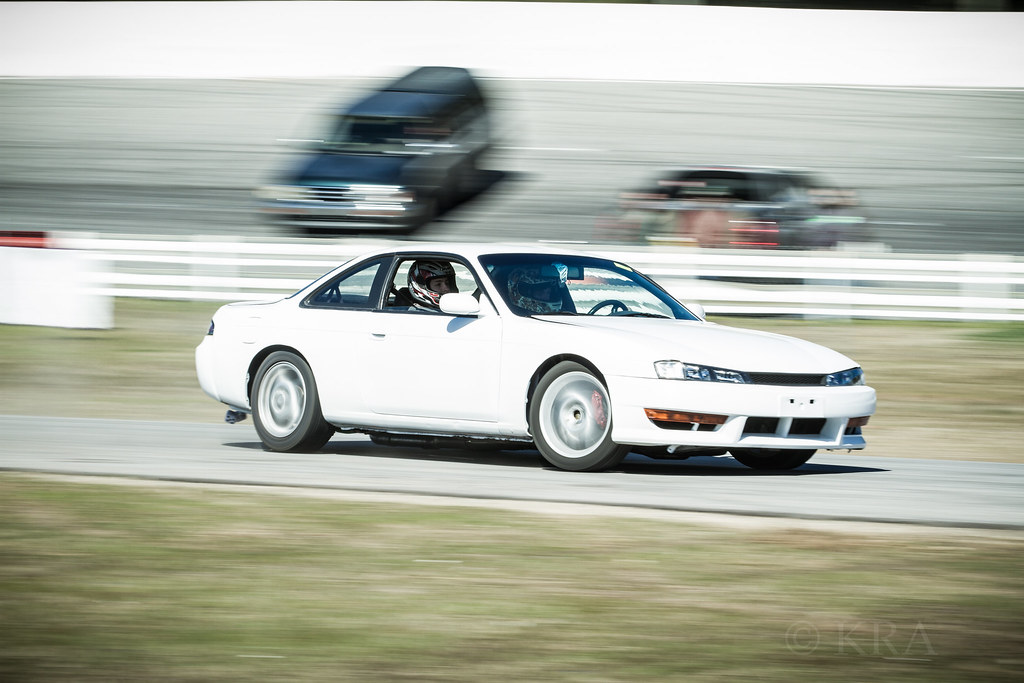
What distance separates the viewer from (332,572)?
536cm

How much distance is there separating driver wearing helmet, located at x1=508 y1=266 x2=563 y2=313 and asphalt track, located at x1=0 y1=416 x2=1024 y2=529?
98cm

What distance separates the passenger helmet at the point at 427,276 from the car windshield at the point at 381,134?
38.4ft

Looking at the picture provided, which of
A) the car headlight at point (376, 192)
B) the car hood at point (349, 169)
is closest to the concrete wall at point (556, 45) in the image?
the car hood at point (349, 169)

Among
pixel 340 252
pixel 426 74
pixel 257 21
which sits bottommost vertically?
pixel 340 252

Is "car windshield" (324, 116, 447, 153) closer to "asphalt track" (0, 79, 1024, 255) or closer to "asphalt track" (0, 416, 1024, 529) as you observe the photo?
"asphalt track" (0, 79, 1024, 255)

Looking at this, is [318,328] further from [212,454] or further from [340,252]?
[340,252]

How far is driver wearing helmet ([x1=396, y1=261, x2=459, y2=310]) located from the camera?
889 centimetres

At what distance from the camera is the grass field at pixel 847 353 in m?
11.5

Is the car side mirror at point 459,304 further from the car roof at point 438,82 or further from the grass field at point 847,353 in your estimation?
the car roof at point 438,82

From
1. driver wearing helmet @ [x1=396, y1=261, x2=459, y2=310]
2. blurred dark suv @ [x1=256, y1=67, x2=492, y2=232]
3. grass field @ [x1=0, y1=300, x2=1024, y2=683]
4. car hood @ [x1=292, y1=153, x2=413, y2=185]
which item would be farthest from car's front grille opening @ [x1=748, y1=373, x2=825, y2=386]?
car hood @ [x1=292, y1=153, x2=413, y2=185]

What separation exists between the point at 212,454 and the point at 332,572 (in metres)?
3.84

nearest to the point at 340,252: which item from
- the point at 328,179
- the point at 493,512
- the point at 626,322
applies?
the point at 328,179

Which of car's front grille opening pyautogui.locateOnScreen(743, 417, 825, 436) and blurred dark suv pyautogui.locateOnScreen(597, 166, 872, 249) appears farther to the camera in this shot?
blurred dark suv pyautogui.locateOnScreen(597, 166, 872, 249)

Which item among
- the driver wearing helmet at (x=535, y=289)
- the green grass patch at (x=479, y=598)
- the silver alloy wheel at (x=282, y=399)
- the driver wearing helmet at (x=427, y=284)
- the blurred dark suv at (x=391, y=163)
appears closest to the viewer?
the green grass patch at (x=479, y=598)
